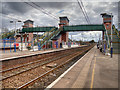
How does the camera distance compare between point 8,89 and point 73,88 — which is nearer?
point 73,88

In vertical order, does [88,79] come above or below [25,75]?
above

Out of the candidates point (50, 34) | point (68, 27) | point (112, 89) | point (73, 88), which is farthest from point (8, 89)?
point (68, 27)

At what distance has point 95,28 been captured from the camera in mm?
41531

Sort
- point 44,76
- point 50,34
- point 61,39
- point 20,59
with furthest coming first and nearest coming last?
point 61,39, point 50,34, point 20,59, point 44,76

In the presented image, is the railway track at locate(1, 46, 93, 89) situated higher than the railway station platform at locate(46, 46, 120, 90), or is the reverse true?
the railway station platform at locate(46, 46, 120, 90)

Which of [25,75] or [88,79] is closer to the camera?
[88,79]

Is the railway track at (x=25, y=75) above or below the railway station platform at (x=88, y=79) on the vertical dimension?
below

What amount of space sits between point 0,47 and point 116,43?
92.7ft

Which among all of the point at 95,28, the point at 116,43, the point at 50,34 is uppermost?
the point at 95,28

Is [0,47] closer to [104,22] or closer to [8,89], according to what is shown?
[8,89]

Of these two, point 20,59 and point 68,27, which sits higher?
point 68,27

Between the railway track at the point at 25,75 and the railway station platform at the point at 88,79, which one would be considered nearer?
the railway station platform at the point at 88,79

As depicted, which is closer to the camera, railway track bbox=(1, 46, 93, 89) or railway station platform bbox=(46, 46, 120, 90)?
railway station platform bbox=(46, 46, 120, 90)

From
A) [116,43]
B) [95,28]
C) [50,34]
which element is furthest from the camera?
[95,28]
